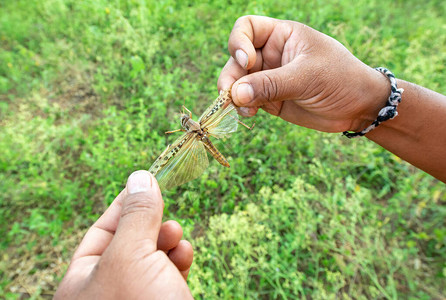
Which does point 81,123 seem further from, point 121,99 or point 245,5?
point 245,5

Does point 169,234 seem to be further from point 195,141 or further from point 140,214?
point 195,141

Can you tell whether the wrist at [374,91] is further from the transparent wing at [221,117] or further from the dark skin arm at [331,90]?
the transparent wing at [221,117]

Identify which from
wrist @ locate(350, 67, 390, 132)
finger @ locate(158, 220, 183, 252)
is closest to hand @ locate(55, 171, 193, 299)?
finger @ locate(158, 220, 183, 252)

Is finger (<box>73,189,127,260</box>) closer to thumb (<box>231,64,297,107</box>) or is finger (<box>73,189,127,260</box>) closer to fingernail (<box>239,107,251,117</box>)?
thumb (<box>231,64,297,107</box>)

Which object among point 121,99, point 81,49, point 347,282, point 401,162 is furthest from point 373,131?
point 81,49

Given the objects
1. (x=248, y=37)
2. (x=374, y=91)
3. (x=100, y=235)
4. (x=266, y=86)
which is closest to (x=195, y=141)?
(x=266, y=86)


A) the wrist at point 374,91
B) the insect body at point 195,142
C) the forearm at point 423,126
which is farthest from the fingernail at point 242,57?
the forearm at point 423,126
